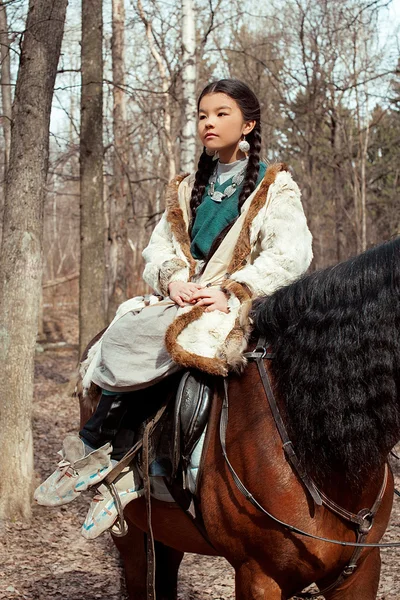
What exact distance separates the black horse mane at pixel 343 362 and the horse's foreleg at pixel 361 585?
1.69ft

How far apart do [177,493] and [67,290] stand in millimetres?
31039

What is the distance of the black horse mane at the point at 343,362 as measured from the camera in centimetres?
241

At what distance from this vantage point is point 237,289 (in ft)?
9.50

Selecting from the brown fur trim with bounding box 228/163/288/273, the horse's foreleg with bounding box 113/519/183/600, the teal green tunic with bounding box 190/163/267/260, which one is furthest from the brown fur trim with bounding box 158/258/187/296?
the horse's foreleg with bounding box 113/519/183/600

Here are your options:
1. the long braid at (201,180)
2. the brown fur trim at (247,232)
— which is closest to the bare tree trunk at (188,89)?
the long braid at (201,180)

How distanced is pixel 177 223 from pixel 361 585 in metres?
1.75

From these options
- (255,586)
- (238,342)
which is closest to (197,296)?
(238,342)

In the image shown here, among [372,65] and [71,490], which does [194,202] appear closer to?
[71,490]

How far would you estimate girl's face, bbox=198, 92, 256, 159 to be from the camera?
3143mm

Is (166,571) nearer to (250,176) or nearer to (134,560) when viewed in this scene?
(134,560)

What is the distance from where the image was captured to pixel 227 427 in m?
2.82

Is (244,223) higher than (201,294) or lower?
higher

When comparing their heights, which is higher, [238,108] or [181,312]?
Answer: [238,108]

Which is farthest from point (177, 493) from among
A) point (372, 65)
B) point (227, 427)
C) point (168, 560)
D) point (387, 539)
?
point (372, 65)
